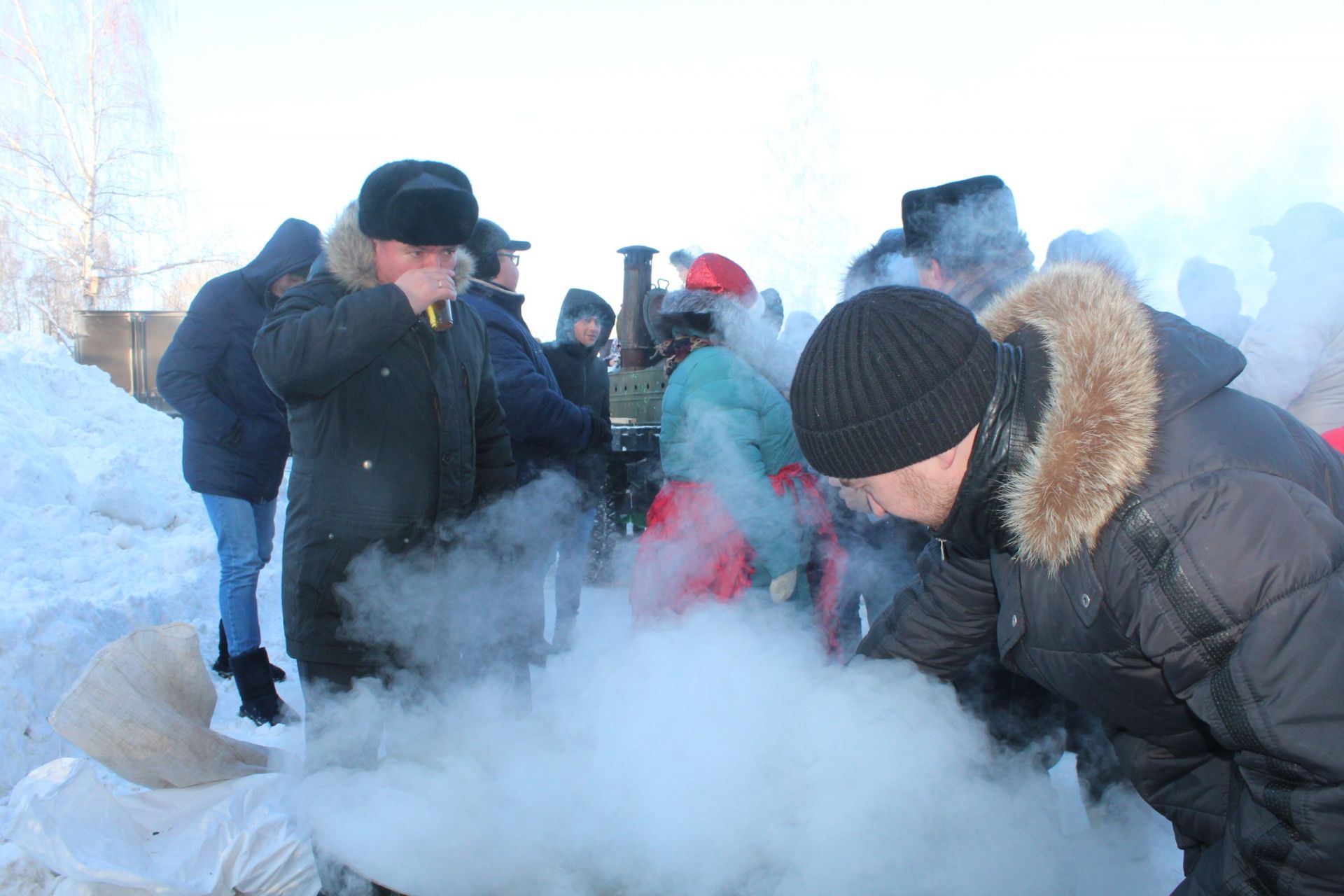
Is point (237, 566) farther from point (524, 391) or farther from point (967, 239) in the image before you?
point (967, 239)

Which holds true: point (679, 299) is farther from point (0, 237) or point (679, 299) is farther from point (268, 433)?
point (0, 237)

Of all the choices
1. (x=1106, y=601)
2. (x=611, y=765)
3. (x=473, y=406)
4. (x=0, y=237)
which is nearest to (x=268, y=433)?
(x=473, y=406)

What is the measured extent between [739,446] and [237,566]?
7.11ft

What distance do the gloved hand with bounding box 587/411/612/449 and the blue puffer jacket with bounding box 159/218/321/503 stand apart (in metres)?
1.31

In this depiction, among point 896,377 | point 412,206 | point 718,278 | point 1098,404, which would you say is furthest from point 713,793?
point 718,278

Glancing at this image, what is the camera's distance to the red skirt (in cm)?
291

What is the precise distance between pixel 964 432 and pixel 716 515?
1690 millimetres

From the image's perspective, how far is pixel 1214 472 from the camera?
3.58 ft

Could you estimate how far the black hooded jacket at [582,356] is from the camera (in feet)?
14.6

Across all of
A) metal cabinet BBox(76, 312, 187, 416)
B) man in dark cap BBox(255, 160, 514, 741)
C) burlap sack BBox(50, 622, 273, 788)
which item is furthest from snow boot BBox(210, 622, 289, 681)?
metal cabinet BBox(76, 312, 187, 416)

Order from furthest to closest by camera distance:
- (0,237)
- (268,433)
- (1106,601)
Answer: (0,237), (268,433), (1106,601)

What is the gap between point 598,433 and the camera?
3877mm

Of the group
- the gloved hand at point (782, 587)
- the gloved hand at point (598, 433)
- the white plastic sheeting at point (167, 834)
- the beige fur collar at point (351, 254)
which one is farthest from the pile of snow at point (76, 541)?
the gloved hand at point (782, 587)

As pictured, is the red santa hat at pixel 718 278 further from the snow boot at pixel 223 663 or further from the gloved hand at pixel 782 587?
the snow boot at pixel 223 663
